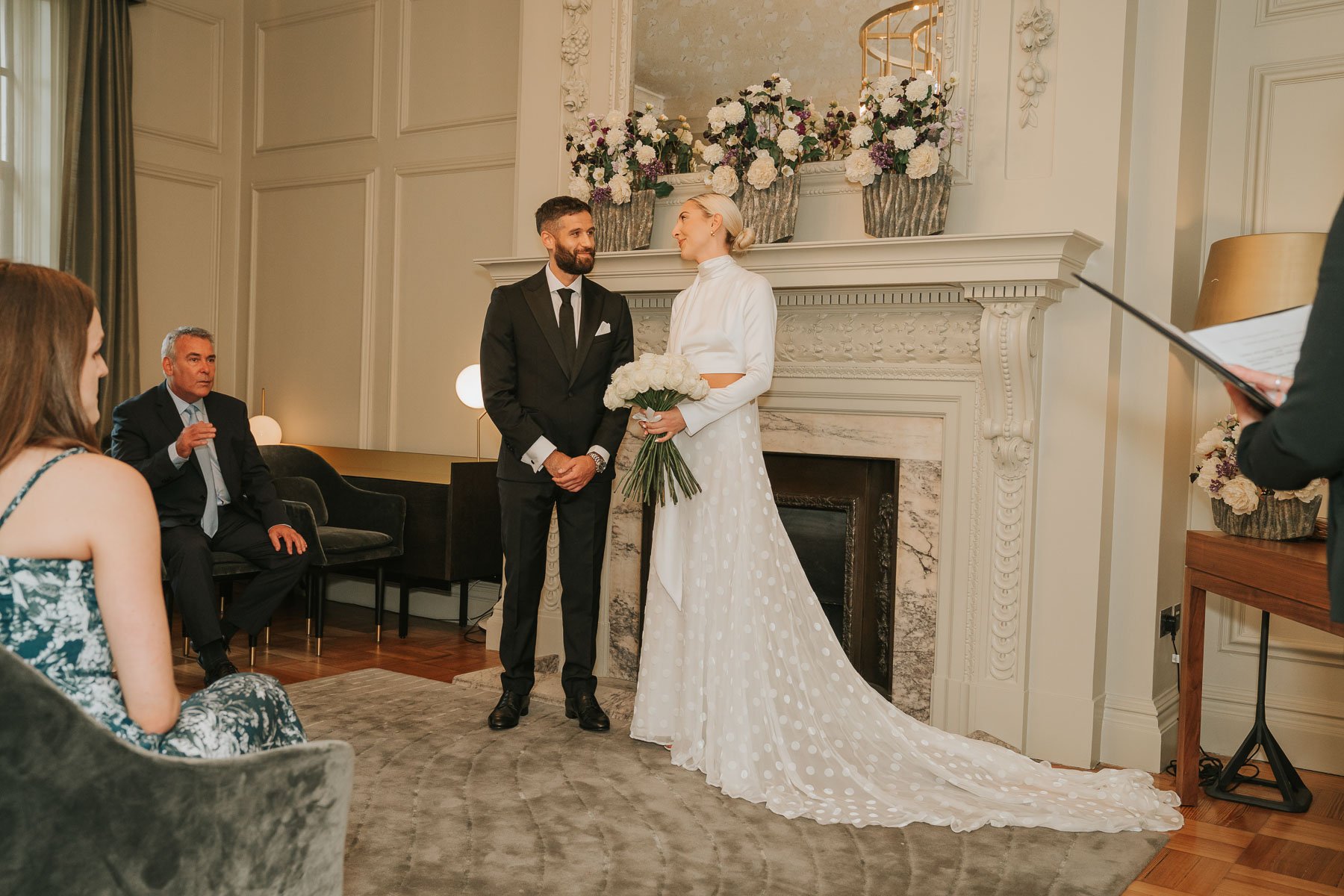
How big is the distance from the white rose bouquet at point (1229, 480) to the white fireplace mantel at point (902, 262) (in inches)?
26.8

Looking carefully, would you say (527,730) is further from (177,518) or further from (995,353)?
(995,353)

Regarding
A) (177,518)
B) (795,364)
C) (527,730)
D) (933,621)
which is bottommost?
(527,730)

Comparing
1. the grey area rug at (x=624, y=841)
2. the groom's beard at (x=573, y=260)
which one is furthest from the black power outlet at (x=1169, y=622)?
the groom's beard at (x=573, y=260)

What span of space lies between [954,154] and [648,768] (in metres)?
2.35

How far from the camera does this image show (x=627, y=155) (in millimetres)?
4316

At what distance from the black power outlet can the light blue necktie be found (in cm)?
355

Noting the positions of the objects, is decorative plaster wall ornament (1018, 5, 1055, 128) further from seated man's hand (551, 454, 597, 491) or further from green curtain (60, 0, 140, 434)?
green curtain (60, 0, 140, 434)

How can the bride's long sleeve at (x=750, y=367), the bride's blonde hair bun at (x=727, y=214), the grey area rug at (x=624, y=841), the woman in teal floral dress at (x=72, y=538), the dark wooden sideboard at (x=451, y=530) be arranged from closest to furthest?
the woman in teal floral dress at (x=72, y=538) → the grey area rug at (x=624, y=841) → the bride's long sleeve at (x=750, y=367) → the bride's blonde hair bun at (x=727, y=214) → the dark wooden sideboard at (x=451, y=530)

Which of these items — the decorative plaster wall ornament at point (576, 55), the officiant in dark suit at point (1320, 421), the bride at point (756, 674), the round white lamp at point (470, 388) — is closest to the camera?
the officiant in dark suit at point (1320, 421)

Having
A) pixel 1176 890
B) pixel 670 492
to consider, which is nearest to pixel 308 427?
pixel 670 492

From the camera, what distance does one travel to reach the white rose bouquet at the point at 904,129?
3.61 m

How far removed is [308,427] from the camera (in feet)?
21.5

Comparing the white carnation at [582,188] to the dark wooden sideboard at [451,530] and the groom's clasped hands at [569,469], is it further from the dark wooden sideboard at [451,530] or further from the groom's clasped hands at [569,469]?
the dark wooden sideboard at [451,530]

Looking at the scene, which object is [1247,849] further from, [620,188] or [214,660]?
[214,660]
